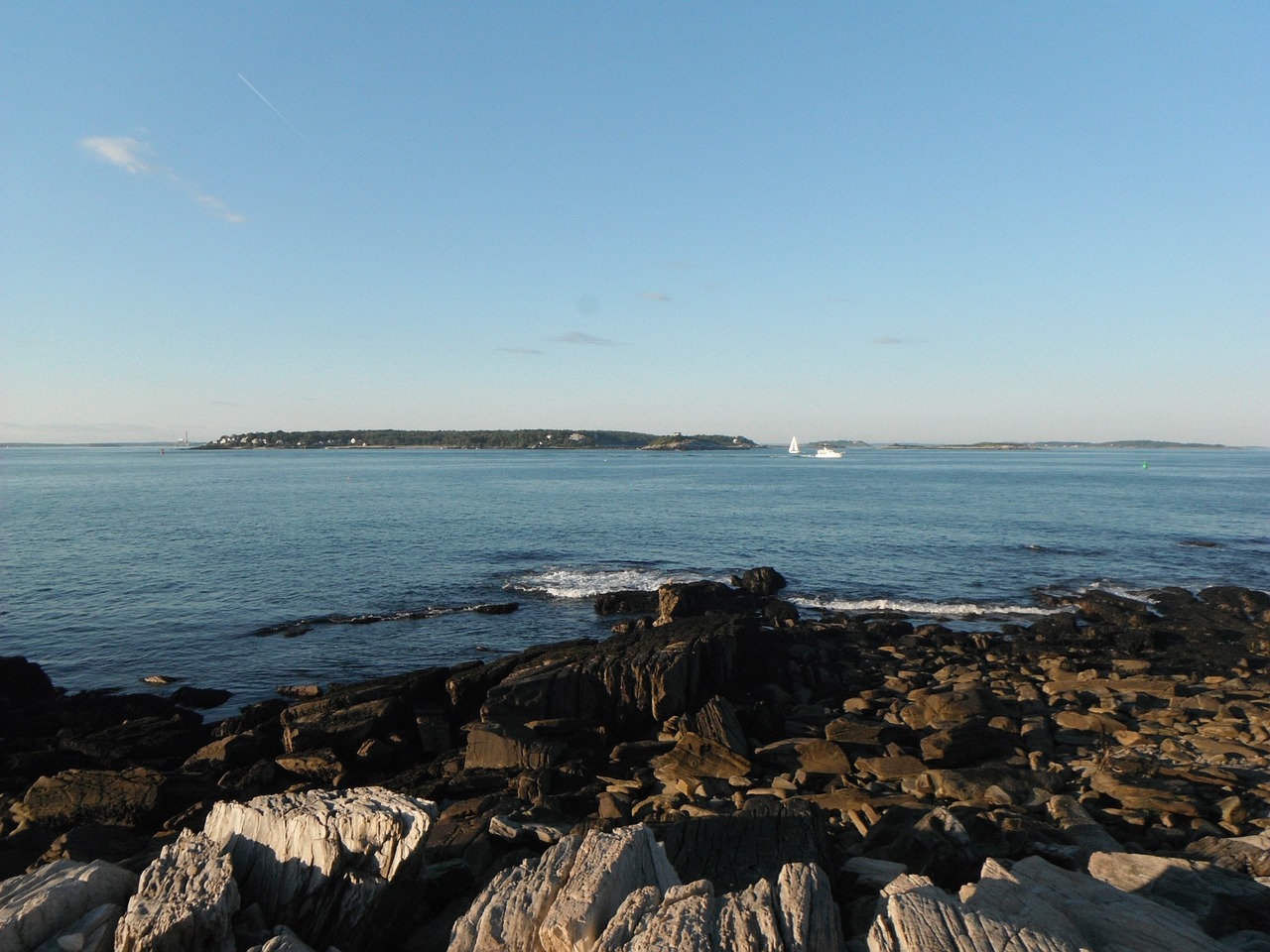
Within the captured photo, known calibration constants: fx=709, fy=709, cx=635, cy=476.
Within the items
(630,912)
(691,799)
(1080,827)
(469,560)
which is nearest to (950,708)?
(1080,827)

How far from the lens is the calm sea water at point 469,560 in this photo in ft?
79.8

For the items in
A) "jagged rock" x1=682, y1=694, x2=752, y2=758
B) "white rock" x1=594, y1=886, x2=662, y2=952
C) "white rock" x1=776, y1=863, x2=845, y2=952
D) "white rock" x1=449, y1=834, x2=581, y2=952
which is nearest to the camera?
"white rock" x1=594, y1=886, x2=662, y2=952

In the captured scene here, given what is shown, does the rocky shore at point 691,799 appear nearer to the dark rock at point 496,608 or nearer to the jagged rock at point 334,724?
the jagged rock at point 334,724

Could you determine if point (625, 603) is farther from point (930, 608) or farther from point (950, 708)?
point (950, 708)

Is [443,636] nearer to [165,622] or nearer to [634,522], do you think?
[165,622]

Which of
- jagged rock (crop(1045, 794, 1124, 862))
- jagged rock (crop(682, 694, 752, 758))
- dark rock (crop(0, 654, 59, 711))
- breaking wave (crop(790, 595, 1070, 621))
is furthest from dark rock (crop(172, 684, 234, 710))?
breaking wave (crop(790, 595, 1070, 621))

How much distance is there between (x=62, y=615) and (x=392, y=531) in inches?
924

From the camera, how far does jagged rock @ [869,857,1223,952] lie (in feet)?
14.4

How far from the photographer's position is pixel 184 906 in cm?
499

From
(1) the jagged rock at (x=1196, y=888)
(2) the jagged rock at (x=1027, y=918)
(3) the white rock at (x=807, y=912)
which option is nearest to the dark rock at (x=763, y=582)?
(1) the jagged rock at (x=1196, y=888)

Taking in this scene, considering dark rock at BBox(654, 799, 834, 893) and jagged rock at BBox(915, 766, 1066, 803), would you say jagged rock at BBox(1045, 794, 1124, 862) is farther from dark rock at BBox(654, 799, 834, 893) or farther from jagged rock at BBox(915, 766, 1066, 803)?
dark rock at BBox(654, 799, 834, 893)

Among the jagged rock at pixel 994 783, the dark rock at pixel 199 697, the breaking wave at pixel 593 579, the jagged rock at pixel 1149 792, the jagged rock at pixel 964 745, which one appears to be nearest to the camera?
the jagged rock at pixel 1149 792

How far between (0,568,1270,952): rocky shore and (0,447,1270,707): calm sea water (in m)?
4.60

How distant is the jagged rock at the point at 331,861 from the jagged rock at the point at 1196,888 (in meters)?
6.70
